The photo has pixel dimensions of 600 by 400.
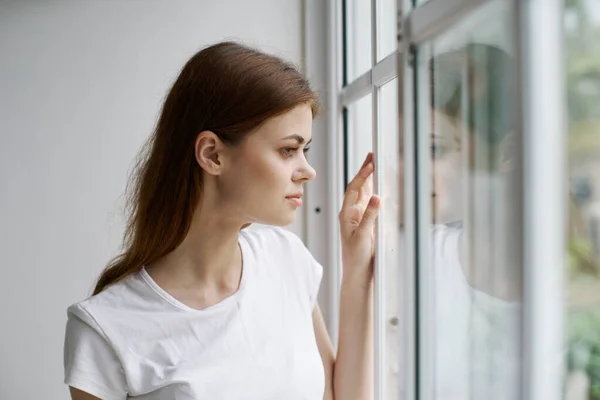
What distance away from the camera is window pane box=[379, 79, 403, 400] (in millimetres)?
1156

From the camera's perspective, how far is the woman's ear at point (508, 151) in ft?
2.01

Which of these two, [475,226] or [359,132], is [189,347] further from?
[359,132]

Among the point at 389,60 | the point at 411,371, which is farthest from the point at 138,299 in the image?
the point at 389,60

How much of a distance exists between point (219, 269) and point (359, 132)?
1.67ft

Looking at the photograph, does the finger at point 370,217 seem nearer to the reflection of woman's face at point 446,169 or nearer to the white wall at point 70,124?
the reflection of woman's face at point 446,169

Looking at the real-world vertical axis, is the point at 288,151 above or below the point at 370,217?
above

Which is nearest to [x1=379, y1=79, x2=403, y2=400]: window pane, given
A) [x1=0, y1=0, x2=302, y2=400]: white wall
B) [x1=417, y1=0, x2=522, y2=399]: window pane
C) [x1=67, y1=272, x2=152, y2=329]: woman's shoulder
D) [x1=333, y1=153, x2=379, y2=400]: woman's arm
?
[x1=333, y1=153, x2=379, y2=400]: woman's arm

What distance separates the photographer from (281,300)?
120 centimetres

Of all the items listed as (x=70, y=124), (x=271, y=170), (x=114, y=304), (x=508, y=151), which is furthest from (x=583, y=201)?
(x=70, y=124)

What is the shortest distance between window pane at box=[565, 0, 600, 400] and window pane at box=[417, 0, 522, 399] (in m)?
0.07

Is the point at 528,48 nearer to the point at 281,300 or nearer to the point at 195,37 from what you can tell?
the point at 281,300

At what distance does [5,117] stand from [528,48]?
53.5 inches

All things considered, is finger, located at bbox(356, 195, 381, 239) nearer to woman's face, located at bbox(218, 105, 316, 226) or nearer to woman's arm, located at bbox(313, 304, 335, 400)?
woman's face, located at bbox(218, 105, 316, 226)

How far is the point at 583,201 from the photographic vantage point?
0.53 m
